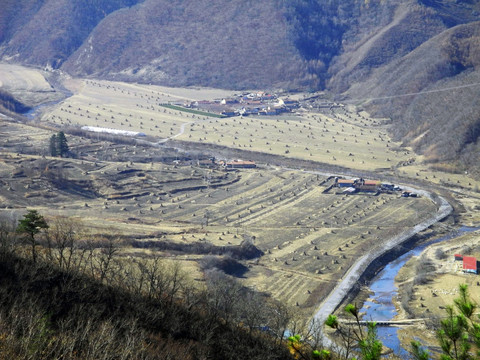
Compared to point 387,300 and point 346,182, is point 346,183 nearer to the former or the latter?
point 346,182

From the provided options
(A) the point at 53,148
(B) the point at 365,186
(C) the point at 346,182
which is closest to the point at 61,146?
(A) the point at 53,148

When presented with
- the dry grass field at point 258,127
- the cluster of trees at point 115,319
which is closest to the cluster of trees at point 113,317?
the cluster of trees at point 115,319

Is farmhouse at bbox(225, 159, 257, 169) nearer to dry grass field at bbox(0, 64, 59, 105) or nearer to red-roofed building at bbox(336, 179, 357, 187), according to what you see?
red-roofed building at bbox(336, 179, 357, 187)

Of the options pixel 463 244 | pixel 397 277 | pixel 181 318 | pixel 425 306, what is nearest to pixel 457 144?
pixel 463 244

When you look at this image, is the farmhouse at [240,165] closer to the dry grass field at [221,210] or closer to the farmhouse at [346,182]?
the dry grass field at [221,210]

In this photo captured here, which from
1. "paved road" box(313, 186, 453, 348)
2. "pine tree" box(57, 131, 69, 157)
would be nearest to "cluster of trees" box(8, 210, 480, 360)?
"paved road" box(313, 186, 453, 348)
